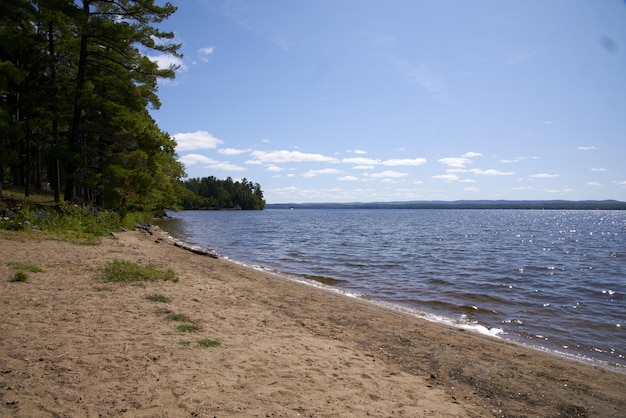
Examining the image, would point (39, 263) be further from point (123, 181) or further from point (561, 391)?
point (561, 391)

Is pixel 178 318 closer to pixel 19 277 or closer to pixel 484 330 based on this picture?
pixel 19 277

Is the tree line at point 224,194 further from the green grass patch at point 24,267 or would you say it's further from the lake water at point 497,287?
the green grass patch at point 24,267

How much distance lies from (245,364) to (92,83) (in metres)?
20.3

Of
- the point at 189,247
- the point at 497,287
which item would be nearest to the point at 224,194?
the point at 189,247

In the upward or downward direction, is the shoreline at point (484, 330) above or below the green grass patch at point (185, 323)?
below

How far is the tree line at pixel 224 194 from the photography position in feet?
564

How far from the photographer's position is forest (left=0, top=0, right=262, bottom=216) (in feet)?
61.3

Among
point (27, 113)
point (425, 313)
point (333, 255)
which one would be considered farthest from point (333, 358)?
point (27, 113)

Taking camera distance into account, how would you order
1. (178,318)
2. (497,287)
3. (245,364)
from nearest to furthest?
(245,364), (178,318), (497,287)

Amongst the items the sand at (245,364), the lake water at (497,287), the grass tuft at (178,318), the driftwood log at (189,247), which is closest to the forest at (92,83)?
the driftwood log at (189,247)

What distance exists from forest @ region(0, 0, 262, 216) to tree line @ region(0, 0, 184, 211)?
5cm

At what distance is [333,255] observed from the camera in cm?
2552

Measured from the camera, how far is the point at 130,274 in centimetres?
998

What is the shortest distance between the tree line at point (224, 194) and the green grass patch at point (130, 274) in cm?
16032
